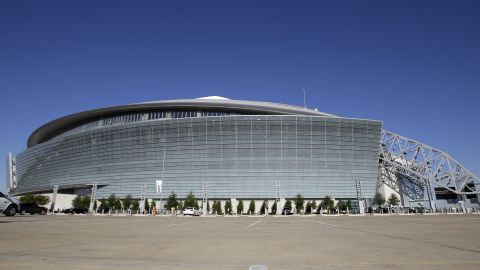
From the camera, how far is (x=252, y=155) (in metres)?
98.1

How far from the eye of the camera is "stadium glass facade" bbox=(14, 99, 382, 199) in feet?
320

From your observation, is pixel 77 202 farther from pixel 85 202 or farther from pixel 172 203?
pixel 172 203

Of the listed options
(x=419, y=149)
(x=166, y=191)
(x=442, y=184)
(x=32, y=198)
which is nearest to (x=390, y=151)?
(x=419, y=149)

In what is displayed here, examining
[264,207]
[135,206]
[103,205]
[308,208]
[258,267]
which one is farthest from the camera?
[103,205]

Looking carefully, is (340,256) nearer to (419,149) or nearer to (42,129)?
(419,149)

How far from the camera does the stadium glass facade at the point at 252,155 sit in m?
97.6

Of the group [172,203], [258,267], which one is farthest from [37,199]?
[258,267]

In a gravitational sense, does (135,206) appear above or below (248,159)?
below

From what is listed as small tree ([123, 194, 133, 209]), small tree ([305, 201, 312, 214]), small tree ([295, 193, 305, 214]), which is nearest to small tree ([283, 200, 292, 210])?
small tree ([295, 193, 305, 214])

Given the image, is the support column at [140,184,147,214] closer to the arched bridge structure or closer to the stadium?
the stadium

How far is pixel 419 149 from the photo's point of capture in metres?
117

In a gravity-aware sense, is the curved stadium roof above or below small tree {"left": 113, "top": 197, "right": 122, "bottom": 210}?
above

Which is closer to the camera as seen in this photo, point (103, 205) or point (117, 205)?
point (117, 205)

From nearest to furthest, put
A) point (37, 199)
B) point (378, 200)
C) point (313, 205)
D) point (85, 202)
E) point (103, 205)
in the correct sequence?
point (313, 205)
point (103, 205)
point (378, 200)
point (85, 202)
point (37, 199)
